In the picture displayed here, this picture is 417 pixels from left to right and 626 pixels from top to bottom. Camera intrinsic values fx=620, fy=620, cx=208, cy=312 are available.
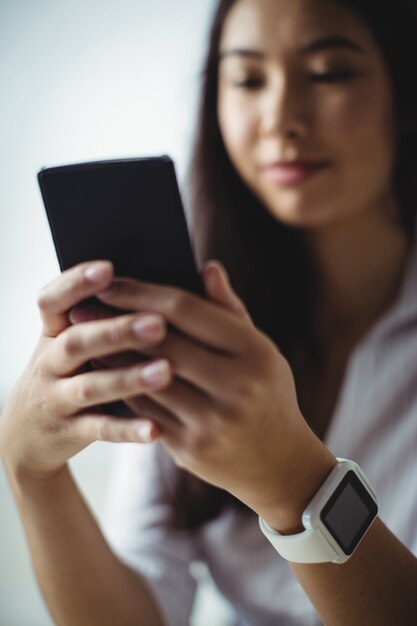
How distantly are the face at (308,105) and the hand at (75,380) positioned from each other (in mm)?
415

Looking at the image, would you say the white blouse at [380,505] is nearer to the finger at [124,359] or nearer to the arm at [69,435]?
the arm at [69,435]

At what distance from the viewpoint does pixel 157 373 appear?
1.14 feet

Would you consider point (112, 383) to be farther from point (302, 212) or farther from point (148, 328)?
point (302, 212)

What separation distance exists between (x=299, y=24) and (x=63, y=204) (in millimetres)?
432

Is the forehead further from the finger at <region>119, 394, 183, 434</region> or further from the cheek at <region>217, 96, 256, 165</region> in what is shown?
the finger at <region>119, 394, 183, 434</region>

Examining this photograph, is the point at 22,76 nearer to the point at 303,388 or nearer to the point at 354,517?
the point at 303,388

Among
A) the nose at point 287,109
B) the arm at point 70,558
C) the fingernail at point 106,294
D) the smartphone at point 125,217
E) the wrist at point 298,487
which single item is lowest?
the arm at point 70,558

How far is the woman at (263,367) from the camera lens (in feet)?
1.22

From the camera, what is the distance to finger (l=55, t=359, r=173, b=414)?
0.35 m

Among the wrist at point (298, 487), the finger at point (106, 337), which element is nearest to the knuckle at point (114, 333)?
the finger at point (106, 337)

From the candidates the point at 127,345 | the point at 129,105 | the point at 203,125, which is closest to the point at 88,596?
the point at 127,345

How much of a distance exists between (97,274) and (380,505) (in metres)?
0.51

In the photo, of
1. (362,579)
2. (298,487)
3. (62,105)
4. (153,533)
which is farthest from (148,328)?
(62,105)

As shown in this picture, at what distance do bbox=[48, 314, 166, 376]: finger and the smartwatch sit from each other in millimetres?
170
